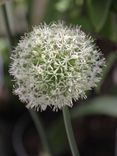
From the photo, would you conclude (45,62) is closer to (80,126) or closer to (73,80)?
(73,80)

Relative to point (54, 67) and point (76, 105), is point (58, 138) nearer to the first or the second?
point (76, 105)

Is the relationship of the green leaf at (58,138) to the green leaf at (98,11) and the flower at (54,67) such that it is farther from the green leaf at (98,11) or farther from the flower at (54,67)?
the flower at (54,67)

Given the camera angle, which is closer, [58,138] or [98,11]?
[98,11]

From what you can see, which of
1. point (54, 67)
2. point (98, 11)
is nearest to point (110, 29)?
point (98, 11)

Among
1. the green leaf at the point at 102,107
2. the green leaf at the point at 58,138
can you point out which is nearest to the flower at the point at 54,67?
the green leaf at the point at 102,107

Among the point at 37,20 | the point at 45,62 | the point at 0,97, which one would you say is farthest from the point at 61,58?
the point at 0,97

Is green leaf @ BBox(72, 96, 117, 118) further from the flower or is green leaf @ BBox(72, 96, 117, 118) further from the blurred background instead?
the flower

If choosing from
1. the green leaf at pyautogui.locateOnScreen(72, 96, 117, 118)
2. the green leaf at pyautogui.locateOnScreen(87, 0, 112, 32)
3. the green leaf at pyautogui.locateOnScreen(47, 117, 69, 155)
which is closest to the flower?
the green leaf at pyautogui.locateOnScreen(87, 0, 112, 32)
